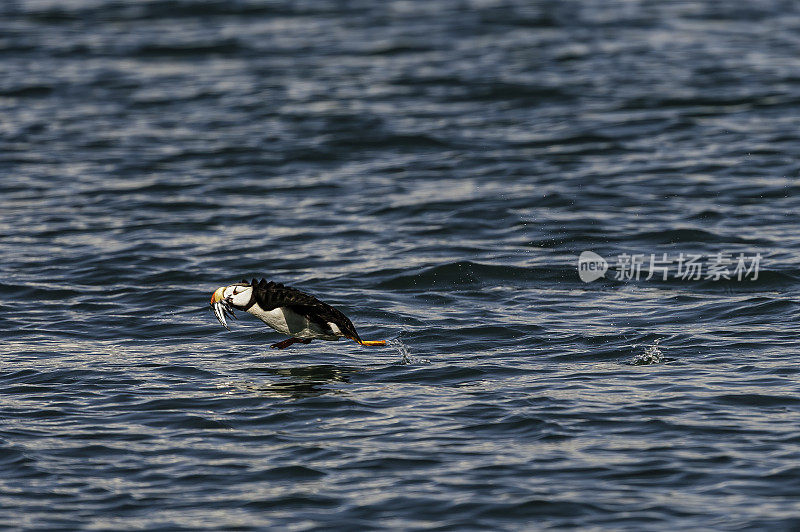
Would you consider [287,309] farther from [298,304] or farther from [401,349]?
[401,349]

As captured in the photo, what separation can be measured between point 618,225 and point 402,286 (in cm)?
362

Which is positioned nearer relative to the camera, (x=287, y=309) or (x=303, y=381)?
(x=287, y=309)

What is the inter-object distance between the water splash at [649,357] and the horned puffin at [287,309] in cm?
233

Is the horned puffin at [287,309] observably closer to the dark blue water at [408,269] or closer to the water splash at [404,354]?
the dark blue water at [408,269]

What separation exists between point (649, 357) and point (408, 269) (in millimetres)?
4227

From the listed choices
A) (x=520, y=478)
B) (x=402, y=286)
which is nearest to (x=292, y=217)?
(x=402, y=286)

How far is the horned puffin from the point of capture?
422 inches

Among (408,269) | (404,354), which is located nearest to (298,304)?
(404,354)

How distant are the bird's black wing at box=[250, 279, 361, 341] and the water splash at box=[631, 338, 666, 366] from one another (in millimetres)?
2554

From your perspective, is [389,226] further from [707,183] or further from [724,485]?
[724,485]

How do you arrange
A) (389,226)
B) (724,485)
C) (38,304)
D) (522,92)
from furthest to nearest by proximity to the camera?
(522,92), (389,226), (38,304), (724,485)

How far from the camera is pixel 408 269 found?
1491cm

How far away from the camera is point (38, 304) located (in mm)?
14055

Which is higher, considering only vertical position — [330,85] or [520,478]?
[330,85]
